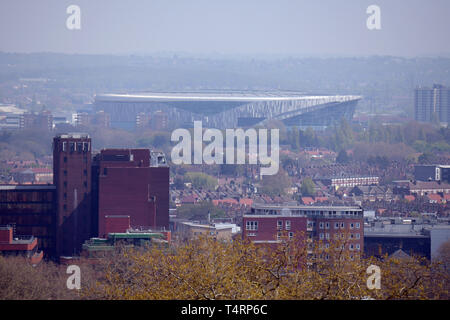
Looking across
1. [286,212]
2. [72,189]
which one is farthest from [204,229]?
[286,212]

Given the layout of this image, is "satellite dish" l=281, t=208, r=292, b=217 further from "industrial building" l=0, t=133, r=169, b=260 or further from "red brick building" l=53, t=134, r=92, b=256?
"red brick building" l=53, t=134, r=92, b=256

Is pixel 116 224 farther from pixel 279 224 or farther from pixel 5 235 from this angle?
pixel 279 224

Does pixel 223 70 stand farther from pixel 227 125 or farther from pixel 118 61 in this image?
pixel 227 125

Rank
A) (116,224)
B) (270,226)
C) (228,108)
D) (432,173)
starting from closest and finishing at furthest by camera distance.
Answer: (270,226)
(116,224)
(432,173)
(228,108)

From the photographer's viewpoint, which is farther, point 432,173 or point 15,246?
point 432,173

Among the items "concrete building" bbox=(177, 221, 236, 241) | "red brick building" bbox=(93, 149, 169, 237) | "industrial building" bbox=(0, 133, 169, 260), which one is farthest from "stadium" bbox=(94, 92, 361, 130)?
"industrial building" bbox=(0, 133, 169, 260)

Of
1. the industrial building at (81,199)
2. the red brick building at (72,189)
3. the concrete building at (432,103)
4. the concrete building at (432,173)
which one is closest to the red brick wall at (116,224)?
the industrial building at (81,199)

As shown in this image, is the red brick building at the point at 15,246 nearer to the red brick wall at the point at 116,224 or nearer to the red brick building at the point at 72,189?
the red brick wall at the point at 116,224
